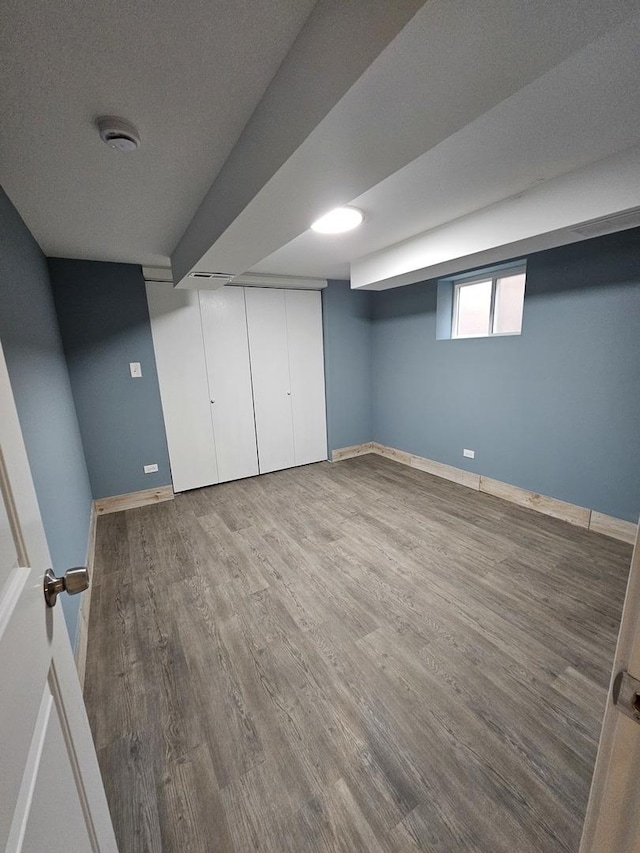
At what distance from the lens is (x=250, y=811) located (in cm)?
109

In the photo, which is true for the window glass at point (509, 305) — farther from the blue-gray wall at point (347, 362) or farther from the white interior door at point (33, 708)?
the white interior door at point (33, 708)

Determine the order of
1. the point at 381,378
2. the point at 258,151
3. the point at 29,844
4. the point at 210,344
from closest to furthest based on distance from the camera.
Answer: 1. the point at 29,844
2. the point at 258,151
3. the point at 210,344
4. the point at 381,378

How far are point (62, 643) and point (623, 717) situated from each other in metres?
1.07

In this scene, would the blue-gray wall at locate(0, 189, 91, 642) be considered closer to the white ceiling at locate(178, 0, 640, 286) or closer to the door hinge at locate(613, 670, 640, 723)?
the white ceiling at locate(178, 0, 640, 286)

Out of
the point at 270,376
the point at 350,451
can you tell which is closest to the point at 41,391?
the point at 270,376

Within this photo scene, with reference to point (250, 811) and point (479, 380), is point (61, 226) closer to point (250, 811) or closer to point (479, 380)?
point (250, 811)

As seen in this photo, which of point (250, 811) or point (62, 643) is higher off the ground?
point (62, 643)

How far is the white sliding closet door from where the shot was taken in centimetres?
360

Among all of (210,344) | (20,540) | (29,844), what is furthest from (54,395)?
(29,844)

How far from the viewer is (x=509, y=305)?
3172mm

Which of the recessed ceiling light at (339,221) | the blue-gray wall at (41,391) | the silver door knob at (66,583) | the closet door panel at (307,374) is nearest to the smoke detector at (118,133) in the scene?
the blue-gray wall at (41,391)

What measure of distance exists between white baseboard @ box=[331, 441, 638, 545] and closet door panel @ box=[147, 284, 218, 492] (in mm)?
1714

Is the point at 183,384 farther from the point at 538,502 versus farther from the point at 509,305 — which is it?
the point at 538,502

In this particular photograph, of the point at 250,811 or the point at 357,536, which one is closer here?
the point at 250,811
